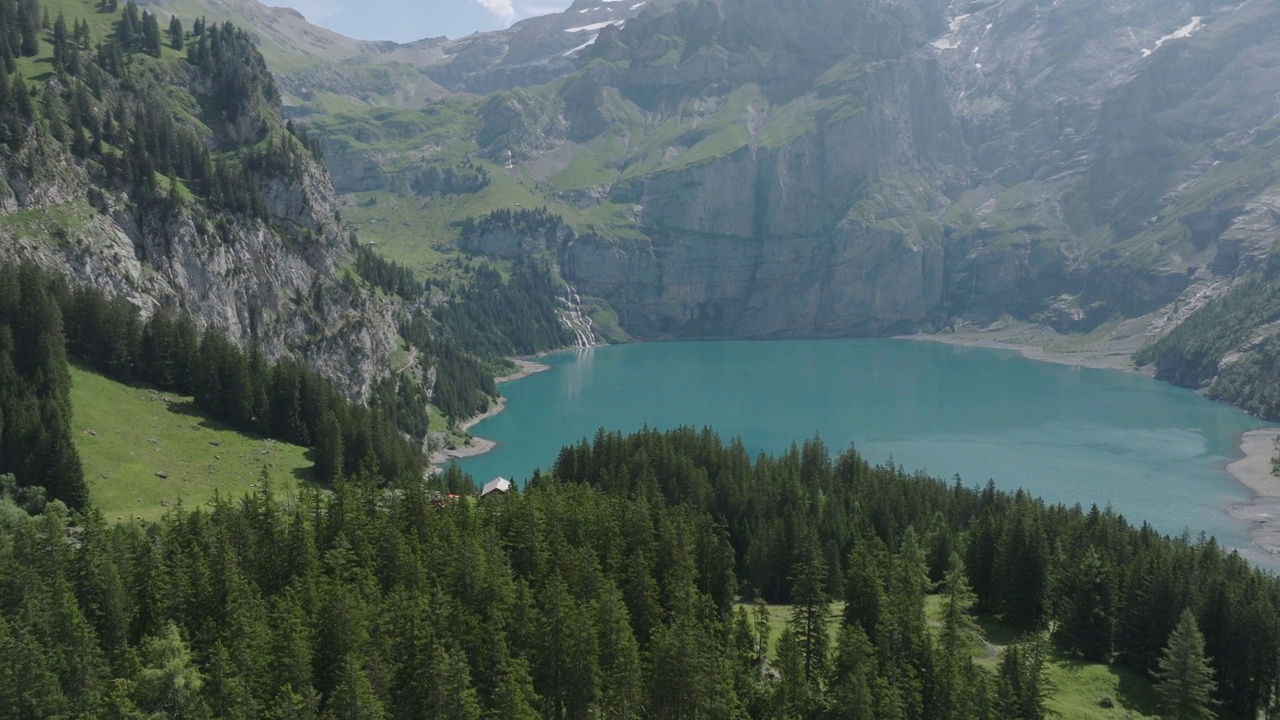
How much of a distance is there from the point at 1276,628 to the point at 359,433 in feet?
298

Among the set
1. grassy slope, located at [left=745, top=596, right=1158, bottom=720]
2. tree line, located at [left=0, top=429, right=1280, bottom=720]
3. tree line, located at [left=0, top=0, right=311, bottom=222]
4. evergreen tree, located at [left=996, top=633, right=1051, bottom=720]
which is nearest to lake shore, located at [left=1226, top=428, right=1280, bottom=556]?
tree line, located at [left=0, top=429, right=1280, bottom=720]

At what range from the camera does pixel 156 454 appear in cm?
8575

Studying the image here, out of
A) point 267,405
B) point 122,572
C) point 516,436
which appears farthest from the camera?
point 516,436

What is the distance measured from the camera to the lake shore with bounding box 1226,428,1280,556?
4793 inches

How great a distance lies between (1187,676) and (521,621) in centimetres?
4012

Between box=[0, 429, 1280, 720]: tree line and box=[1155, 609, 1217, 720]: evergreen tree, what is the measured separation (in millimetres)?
174

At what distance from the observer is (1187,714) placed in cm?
5328

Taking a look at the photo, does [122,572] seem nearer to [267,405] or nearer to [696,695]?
[696,695]

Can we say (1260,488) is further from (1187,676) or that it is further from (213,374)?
(213,374)

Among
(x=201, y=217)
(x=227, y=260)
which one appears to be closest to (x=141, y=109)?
(x=201, y=217)

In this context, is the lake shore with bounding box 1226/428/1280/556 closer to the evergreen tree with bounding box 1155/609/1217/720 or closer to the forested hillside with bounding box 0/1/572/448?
the evergreen tree with bounding box 1155/609/1217/720

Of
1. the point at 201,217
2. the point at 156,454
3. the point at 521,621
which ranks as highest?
the point at 201,217

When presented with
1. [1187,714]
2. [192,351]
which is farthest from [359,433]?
[1187,714]

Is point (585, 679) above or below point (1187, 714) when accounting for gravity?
above
